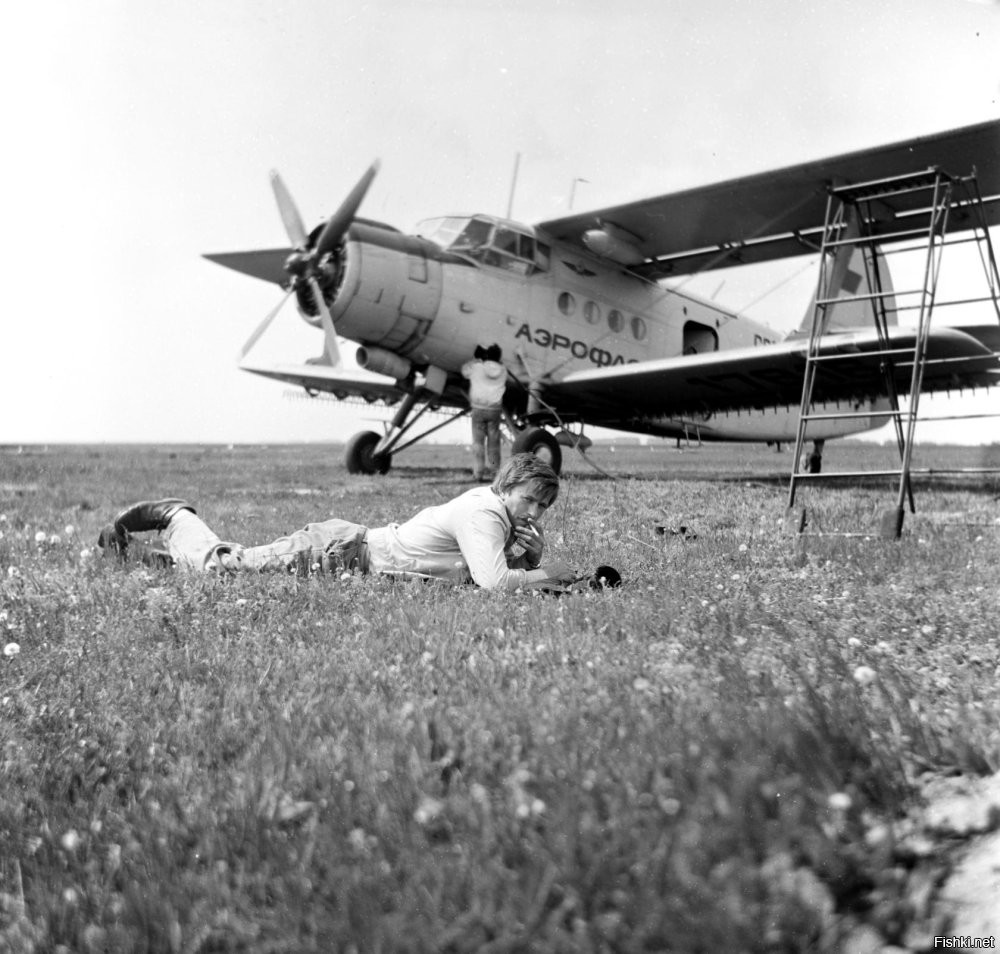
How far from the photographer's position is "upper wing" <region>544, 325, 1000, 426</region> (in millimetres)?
13078

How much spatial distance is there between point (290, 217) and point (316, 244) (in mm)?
742

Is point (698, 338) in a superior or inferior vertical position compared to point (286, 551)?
superior

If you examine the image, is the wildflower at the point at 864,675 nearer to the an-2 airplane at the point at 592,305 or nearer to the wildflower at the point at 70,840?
the wildflower at the point at 70,840

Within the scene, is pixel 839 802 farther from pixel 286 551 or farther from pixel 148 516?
pixel 148 516

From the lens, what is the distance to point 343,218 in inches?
547

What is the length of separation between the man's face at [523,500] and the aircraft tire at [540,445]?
9258mm

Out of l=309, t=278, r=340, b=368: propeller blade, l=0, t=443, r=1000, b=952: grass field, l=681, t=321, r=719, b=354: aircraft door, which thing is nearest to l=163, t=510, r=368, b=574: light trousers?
l=0, t=443, r=1000, b=952: grass field

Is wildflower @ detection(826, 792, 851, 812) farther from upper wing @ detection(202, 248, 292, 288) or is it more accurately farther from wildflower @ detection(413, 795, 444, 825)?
upper wing @ detection(202, 248, 292, 288)

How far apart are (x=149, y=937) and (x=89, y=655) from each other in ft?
6.50

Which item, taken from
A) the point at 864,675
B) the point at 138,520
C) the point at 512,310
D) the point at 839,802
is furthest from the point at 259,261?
the point at 839,802

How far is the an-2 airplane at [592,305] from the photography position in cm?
1368

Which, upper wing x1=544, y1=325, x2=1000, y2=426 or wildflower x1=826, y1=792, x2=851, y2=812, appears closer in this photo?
wildflower x1=826, y1=792, x2=851, y2=812

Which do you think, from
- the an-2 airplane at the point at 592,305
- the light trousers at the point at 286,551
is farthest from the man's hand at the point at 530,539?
the an-2 airplane at the point at 592,305

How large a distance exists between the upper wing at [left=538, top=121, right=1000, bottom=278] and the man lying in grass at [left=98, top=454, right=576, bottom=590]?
A: 836cm
